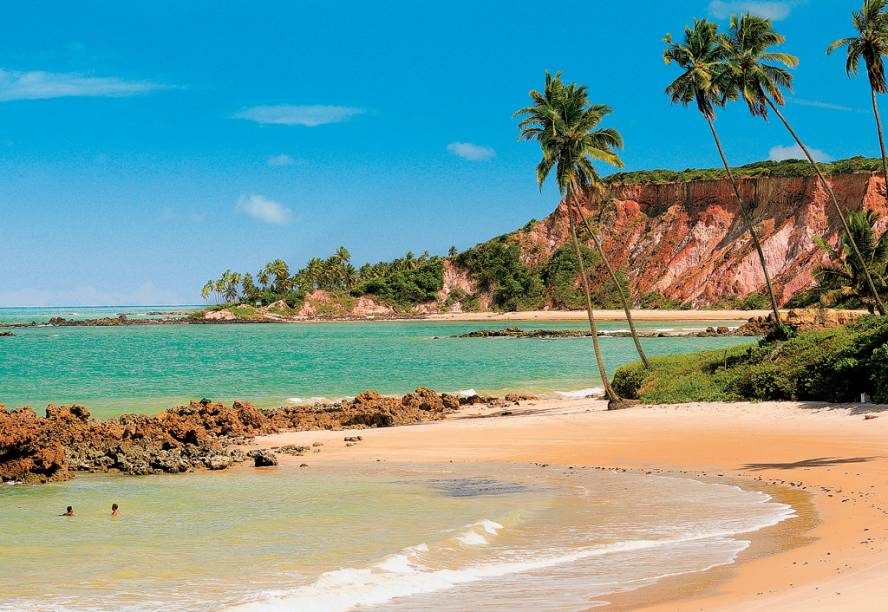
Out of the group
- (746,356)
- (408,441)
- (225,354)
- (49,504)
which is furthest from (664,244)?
(49,504)

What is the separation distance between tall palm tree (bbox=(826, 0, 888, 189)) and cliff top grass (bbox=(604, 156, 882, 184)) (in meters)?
96.1

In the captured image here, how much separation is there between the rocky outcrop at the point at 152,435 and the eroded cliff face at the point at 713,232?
8459cm

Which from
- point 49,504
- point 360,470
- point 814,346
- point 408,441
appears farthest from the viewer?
point 814,346

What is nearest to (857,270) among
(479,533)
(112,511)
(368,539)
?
(479,533)

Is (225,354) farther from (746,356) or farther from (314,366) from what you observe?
(746,356)

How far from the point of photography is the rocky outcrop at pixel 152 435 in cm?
1727

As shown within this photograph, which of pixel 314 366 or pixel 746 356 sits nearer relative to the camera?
pixel 746 356

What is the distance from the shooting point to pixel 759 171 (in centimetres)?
13438

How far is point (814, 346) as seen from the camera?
26.2m

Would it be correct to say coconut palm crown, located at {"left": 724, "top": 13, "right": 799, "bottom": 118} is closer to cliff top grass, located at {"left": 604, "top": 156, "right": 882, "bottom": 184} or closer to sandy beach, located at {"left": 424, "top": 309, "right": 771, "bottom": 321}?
sandy beach, located at {"left": 424, "top": 309, "right": 771, "bottom": 321}

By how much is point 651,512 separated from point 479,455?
7733 millimetres

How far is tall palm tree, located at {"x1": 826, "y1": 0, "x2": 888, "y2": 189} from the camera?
107ft

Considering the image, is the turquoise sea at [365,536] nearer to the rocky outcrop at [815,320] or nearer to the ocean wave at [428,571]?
the ocean wave at [428,571]

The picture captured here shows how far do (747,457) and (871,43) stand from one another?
2282 cm
